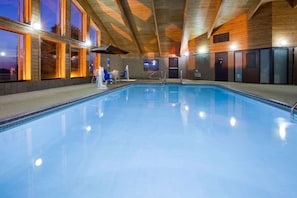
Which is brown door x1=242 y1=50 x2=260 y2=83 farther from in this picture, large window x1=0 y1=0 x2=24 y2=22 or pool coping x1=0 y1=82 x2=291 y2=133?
large window x1=0 y1=0 x2=24 y2=22

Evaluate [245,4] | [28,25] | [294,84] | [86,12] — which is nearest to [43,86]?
[28,25]

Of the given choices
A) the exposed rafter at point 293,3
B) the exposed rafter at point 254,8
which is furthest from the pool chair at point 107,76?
the exposed rafter at point 293,3

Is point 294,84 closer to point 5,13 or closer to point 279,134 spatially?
point 279,134

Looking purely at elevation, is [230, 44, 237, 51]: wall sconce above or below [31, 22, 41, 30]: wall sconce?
above

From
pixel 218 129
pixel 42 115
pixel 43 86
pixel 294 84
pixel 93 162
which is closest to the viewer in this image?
pixel 93 162

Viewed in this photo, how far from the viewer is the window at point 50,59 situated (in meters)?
9.48

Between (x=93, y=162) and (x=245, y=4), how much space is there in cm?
1106

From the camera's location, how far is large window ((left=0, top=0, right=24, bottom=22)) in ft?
23.4

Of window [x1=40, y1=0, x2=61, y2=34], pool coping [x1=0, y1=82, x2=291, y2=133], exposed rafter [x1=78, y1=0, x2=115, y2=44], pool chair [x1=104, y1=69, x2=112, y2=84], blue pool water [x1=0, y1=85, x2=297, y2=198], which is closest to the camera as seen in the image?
blue pool water [x1=0, y1=85, x2=297, y2=198]

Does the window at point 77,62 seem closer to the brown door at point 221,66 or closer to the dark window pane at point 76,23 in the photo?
the dark window pane at point 76,23

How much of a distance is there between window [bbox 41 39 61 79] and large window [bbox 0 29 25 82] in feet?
4.36

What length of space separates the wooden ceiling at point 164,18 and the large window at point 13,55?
5.45 meters

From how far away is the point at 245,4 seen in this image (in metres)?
11.3

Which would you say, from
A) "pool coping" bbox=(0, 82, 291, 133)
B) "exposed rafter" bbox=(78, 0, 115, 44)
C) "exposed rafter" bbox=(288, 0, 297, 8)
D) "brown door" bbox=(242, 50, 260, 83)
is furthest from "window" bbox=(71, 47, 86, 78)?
"exposed rafter" bbox=(288, 0, 297, 8)
